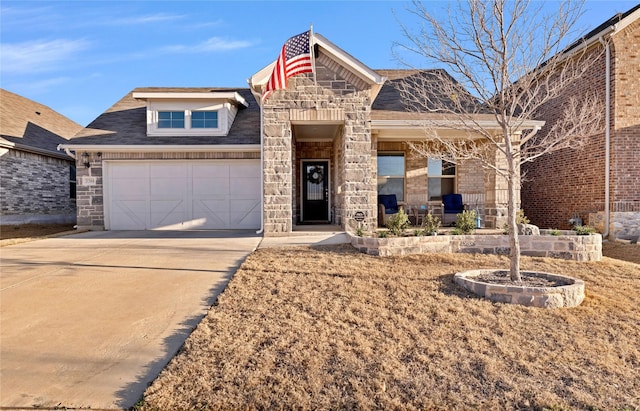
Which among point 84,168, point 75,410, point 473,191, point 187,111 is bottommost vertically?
point 75,410

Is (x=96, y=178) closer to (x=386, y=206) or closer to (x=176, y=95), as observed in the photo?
(x=176, y=95)

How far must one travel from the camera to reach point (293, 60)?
831 centimetres

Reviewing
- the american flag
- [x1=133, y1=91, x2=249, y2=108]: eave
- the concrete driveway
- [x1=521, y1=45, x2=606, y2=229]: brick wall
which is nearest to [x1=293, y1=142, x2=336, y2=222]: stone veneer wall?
[x1=133, y1=91, x2=249, y2=108]: eave

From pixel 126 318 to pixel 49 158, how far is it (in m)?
14.2

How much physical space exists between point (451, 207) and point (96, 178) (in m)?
11.0

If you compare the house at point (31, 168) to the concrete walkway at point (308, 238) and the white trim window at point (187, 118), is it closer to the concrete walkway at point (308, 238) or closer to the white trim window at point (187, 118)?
the white trim window at point (187, 118)

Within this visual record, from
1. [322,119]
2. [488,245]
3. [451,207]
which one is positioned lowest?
[488,245]

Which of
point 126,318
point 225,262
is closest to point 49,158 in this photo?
point 225,262

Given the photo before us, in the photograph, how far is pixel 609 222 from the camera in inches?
398

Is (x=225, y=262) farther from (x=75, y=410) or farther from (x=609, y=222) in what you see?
(x=609, y=222)

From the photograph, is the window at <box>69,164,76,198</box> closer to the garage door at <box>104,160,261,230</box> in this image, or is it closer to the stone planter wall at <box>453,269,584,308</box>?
the garage door at <box>104,160,261,230</box>

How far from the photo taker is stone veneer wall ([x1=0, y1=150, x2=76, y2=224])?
42.9 ft

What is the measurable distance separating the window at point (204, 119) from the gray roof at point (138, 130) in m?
0.52

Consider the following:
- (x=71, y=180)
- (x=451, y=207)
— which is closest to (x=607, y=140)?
(x=451, y=207)
